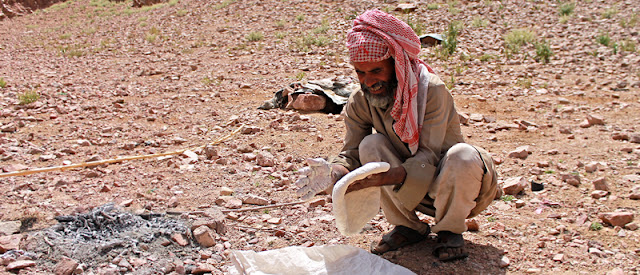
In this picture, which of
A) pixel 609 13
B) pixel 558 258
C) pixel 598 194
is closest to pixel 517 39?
pixel 609 13

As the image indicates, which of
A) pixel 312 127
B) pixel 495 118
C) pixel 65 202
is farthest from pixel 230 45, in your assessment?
pixel 65 202

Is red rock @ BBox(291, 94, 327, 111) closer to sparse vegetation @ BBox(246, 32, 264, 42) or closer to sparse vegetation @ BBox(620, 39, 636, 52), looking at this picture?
sparse vegetation @ BBox(246, 32, 264, 42)

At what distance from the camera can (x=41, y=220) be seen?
298 cm

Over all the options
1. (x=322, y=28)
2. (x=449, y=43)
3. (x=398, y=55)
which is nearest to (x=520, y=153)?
(x=398, y=55)

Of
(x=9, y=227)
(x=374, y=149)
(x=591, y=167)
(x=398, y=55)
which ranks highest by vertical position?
(x=398, y=55)

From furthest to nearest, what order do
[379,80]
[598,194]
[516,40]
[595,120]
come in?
[516,40] < [595,120] < [598,194] < [379,80]

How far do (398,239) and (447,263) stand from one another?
0.27 meters

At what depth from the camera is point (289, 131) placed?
4.83 metres

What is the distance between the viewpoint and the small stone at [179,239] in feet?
8.80

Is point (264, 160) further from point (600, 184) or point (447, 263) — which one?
point (600, 184)

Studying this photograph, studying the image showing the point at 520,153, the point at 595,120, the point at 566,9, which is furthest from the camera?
the point at 566,9

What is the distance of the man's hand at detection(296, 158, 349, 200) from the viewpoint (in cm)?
216

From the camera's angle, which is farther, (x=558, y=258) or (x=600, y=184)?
(x=600, y=184)

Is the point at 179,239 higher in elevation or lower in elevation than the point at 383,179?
lower
